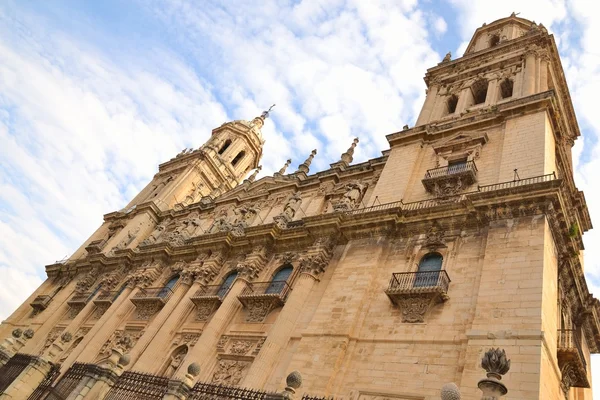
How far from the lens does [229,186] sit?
1476 inches

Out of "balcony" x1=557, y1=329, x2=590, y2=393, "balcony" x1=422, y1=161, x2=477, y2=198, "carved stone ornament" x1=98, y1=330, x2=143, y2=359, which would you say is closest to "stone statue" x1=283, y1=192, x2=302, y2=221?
"balcony" x1=422, y1=161, x2=477, y2=198

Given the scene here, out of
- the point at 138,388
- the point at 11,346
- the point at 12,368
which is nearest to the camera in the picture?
the point at 138,388

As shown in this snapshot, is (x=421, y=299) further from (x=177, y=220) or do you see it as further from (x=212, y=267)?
(x=177, y=220)

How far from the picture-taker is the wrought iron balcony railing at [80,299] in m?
26.6

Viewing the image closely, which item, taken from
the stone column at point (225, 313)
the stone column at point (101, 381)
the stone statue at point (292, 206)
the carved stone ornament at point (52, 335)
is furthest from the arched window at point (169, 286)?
the stone column at point (101, 381)

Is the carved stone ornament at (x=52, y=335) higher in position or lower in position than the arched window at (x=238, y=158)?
lower

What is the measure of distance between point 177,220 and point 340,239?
16585 millimetres

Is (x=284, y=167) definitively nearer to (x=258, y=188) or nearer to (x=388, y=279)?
(x=258, y=188)

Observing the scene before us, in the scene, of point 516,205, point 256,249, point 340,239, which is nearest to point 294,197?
point 256,249

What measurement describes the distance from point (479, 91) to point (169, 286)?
1917 centimetres

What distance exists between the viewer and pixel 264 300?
55.9 feet

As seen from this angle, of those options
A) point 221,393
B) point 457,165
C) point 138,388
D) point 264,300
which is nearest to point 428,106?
point 457,165

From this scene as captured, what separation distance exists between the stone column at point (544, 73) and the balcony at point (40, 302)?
31.5 meters

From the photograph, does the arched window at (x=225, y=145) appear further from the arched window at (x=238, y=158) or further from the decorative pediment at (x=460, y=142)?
the decorative pediment at (x=460, y=142)
